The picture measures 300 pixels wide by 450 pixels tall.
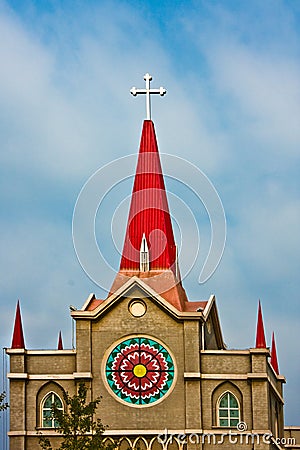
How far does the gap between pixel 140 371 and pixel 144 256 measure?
5.71 metres

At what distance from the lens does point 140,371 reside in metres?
58.4

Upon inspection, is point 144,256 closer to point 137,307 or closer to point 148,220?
point 148,220

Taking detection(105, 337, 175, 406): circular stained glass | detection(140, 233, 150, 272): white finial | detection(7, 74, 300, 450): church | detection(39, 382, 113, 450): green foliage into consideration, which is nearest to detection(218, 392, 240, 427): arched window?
detection(7, 74, 300, 450): church

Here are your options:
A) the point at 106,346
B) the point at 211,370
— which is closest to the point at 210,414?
the point at 211,370

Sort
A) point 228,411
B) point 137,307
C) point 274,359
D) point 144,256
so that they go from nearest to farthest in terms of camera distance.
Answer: point 228,411 → point 137,307 → point 144,256 → point 274,359

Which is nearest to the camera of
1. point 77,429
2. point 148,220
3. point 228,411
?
point 77,429

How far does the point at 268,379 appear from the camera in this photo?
58.5 meters

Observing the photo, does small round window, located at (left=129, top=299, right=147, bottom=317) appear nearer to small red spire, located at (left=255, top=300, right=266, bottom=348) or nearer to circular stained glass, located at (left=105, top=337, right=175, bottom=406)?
circular stained glass, located at (left=105, top=337, right=175, bottom=406)

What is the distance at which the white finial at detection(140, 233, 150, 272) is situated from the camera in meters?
60.6

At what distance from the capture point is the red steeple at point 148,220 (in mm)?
60906

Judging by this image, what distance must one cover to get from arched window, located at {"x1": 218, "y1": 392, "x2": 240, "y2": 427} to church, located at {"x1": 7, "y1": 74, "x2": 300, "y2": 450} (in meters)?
0.05

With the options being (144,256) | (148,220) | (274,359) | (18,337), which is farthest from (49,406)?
(274,359)

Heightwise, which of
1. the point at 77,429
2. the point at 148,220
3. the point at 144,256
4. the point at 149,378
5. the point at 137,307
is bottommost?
the point at 77,429

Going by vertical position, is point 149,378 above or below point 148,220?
below
